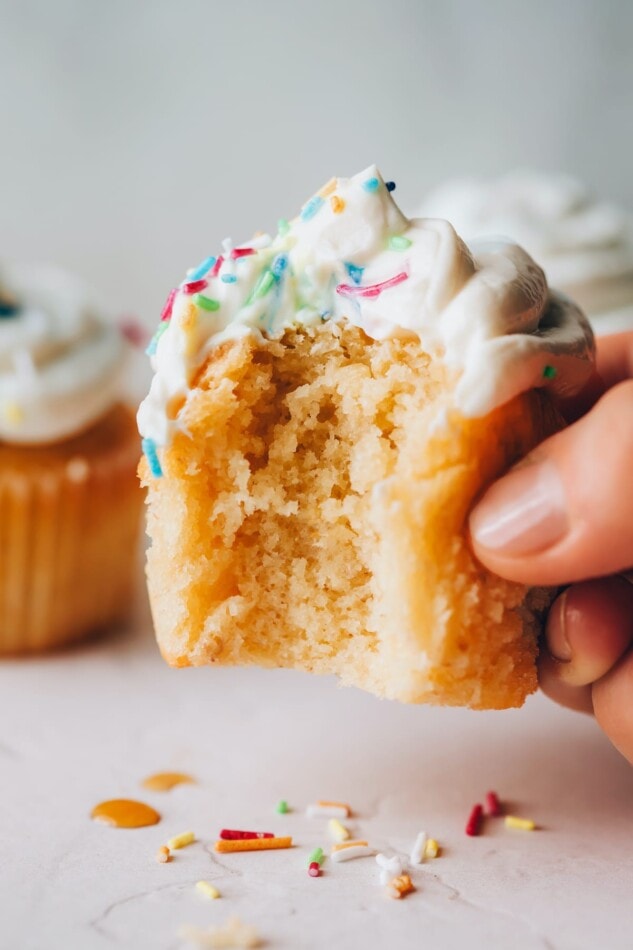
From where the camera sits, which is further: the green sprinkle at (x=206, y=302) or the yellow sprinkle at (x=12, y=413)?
the yellow sprinkle at (x=12, y=413)

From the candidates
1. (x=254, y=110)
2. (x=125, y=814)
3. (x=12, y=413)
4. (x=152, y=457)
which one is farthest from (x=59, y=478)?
(x=254, y=110)

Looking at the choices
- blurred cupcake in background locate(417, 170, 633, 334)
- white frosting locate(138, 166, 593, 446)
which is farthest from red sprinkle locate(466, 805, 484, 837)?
blurred cupcake in background locate(417, 170, 633, 334)

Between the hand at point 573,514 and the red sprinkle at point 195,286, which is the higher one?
the red sprinkle at point 195,286

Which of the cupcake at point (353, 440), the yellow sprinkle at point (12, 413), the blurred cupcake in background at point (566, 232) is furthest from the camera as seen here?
the blurred cupcake in background at point (566, 232)

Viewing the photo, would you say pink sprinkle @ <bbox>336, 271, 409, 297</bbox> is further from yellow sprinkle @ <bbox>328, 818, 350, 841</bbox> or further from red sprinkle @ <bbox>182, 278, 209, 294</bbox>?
yellow sprinkle @ <bbox>328, 818, 350, 841</bbox>

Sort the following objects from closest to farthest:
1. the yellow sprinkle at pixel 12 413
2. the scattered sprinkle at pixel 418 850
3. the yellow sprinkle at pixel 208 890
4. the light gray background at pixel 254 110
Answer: the yellow sprinkle at pixel 208 890 < the scattered sprinkle at pixel 418 850 < the yellow sprinkle at pixel 12 413 < the light gray background at pixel 254 110

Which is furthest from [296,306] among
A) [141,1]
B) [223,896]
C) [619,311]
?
[141,1]

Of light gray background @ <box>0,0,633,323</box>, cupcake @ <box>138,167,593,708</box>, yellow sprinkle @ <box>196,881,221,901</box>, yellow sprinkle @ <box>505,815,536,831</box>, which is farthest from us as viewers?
light gray background @ <box>0,0,633,323</box>

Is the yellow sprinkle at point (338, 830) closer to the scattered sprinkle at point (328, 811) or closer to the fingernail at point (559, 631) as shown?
the scattered sprinkle at point (328, 811)

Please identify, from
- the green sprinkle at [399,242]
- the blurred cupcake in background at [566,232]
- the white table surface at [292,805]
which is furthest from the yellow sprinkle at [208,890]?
the blurred cupcake in background at [566,232]
